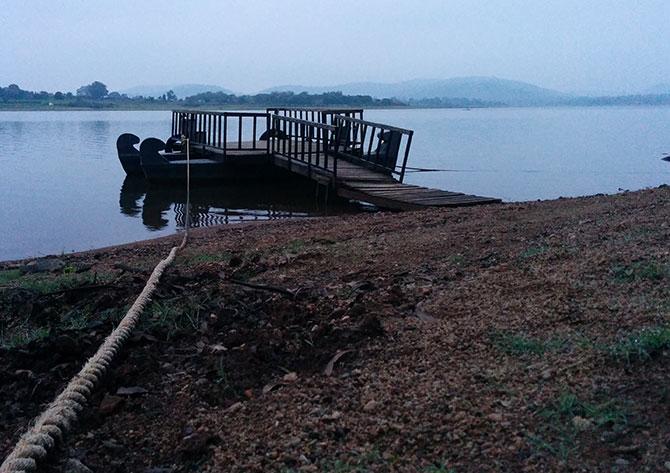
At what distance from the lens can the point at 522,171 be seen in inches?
1163

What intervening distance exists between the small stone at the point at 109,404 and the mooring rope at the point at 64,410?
0.32ft

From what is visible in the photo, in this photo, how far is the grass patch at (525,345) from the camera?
4.05m

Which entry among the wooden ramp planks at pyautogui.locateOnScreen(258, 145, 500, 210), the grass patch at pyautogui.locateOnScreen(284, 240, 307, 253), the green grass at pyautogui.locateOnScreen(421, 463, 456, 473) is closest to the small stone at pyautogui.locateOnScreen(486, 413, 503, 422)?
the green grass at pyautogui.locateOnScreen(421, 463, 456, 473)

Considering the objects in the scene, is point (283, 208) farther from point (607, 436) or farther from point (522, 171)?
point (607, 436)

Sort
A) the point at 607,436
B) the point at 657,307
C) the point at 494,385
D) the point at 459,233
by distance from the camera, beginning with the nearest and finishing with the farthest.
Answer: the point at 607,436 → the point at 494,385 → the point at 657,307 → the point at 459,233

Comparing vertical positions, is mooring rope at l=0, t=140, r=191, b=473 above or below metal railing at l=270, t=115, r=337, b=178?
below

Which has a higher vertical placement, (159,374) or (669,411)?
(669,411)

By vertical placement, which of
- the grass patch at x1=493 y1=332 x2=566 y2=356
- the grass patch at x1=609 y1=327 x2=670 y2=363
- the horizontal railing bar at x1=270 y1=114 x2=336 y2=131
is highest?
the horizontal railing bar at x1=270 y1=114 x2=336 y2=131

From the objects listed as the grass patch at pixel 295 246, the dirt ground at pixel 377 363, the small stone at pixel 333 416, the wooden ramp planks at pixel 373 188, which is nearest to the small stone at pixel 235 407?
the dirt ground at pixel 377 363

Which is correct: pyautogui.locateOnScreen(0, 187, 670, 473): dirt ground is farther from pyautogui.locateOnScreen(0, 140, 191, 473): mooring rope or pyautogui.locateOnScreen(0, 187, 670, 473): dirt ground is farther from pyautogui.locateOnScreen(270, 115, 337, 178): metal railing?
pyautogui.locateOnScreen(270, 115, 337, 178): metal railing

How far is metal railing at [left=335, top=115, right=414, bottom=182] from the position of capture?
1891 centimetres

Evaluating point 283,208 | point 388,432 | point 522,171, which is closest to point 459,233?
point 388,432

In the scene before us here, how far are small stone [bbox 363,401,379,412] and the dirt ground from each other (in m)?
0.05

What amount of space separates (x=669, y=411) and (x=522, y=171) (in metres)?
27.3
